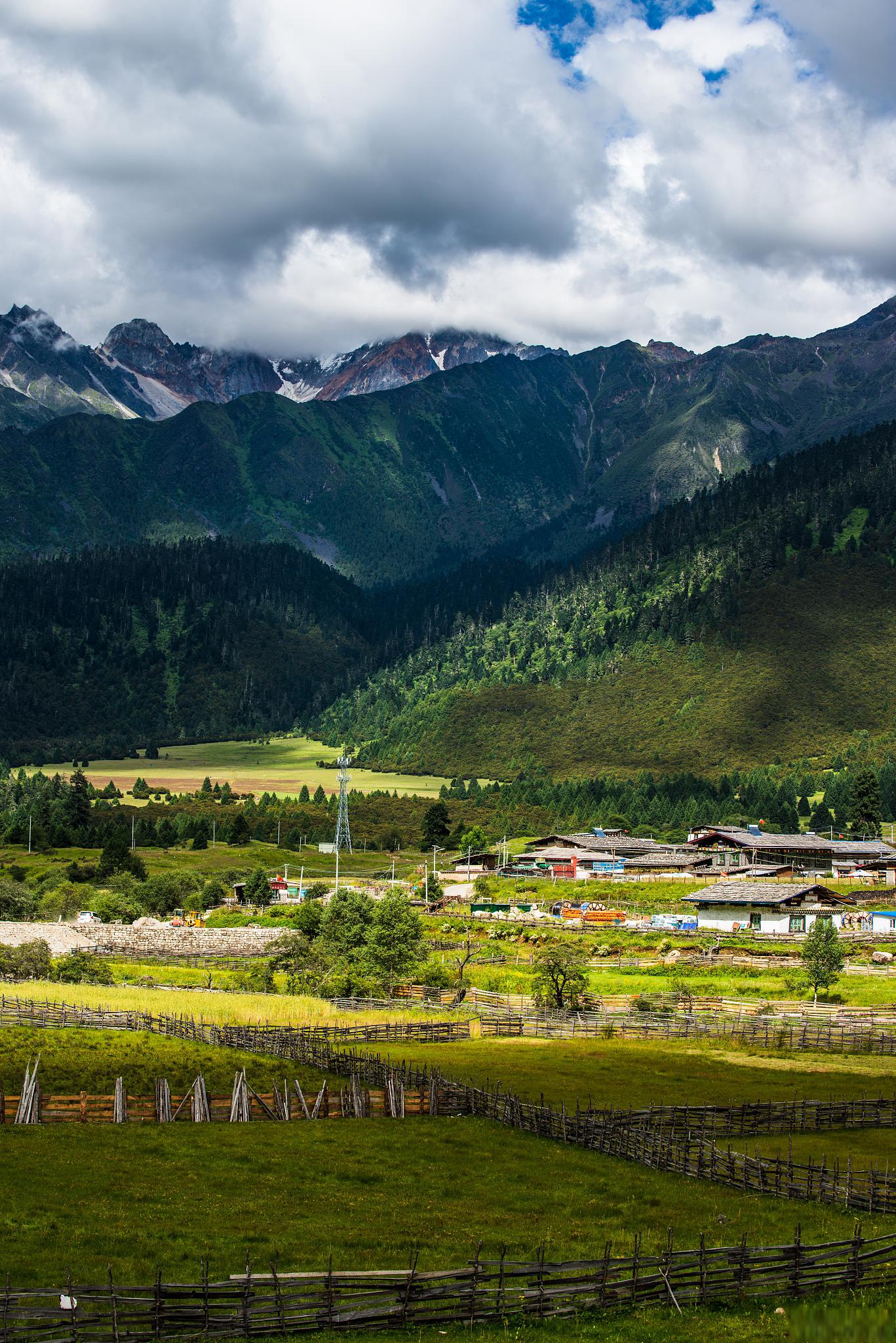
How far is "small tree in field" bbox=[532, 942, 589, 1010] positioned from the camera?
8806cm

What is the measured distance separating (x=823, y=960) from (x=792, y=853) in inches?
2901

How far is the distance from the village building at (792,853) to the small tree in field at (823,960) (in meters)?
63.0

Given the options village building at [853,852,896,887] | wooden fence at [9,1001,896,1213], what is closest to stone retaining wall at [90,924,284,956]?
wooden fence at [9,1001,896,1213]

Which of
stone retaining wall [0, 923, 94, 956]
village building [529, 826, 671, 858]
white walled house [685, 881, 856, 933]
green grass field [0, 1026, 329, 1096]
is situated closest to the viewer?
green grass field [0, 1026, 329, 1096]

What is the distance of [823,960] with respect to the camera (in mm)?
90312

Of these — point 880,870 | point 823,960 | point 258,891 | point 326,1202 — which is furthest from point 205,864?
point 326,1202

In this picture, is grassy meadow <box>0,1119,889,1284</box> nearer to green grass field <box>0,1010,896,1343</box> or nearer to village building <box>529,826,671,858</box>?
A: green grass field <box>0,1010,896,1343</box>

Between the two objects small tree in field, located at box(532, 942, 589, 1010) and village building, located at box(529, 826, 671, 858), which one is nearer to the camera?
small tree in field, located at box(532, 942, 589, 1010)

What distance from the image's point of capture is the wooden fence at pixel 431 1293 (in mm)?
27656

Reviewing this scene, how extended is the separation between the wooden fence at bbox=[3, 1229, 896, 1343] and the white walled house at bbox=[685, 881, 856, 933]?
96.9 meters

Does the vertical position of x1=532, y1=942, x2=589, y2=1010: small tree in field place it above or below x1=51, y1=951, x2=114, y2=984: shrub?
above

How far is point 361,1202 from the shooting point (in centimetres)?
3997

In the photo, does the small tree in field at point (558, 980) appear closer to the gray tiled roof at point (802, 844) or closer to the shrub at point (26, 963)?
the shrub at point (26, 963)

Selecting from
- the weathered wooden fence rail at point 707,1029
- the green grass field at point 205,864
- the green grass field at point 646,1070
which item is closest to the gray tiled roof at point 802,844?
the green grass field at point 205,864
